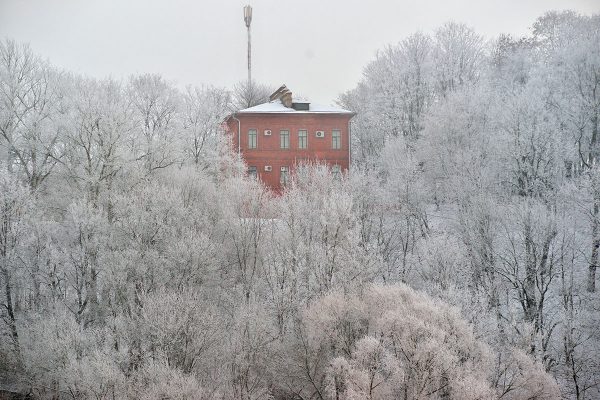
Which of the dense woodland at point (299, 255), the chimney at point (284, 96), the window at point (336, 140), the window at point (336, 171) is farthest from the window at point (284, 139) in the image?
the dense woodland at point (299, 255)

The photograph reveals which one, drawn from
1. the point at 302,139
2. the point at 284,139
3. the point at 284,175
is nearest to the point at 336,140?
the point at 302,139

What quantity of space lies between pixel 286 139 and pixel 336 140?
13.4 ft

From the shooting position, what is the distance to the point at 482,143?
35344 millimetres

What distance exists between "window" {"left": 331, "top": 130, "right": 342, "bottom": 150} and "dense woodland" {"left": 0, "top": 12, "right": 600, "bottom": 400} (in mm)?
4057

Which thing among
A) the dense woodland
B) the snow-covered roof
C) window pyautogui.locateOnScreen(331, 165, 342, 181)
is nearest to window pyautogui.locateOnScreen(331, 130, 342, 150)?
the snow-covered roof

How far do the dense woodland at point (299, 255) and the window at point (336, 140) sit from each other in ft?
13.3

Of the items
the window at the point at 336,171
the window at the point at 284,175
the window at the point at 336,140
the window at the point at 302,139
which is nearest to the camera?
the window at the point at 336,171

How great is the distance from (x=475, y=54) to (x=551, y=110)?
1148 cm

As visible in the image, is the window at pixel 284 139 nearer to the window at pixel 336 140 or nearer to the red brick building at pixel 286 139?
the red brick building at pixel 286 139

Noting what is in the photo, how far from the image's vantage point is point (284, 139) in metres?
42.7

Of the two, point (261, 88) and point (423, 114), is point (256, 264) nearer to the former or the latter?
point (423, 114)

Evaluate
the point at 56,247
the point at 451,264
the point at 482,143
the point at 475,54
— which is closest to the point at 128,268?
the point at 56,247

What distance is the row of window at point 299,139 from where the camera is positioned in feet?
139

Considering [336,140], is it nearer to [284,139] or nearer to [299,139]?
[299,139]
